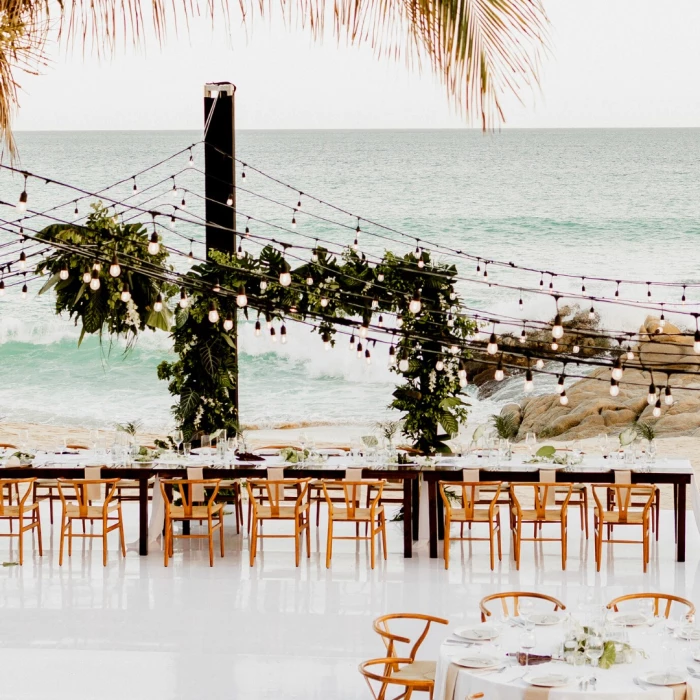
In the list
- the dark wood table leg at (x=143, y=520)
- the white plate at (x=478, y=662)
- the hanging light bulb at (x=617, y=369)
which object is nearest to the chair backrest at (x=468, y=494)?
the hanging light bulb at (x=617, y=369)

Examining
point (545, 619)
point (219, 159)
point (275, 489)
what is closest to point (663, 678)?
point (545, 619)

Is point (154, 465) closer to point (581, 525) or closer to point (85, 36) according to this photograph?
point (581, 525)

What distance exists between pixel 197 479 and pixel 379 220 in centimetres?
1913

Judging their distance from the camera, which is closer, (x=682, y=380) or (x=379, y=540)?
(x=379, y=540)

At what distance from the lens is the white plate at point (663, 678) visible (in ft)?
15.9

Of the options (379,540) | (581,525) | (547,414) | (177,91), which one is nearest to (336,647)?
(379,540)

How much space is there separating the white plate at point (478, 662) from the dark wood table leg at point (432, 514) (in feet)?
15.2

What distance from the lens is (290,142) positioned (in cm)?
2919

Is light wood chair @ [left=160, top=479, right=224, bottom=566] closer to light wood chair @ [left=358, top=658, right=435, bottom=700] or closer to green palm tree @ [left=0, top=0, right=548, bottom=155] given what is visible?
light wood chair @ [left=358, top=658, right=435, bottom=700]

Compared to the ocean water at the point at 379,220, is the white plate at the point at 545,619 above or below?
below

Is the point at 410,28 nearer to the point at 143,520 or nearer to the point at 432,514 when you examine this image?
the point at 432,514

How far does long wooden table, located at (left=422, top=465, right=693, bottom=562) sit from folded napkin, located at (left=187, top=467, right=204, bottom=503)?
2.06 meters

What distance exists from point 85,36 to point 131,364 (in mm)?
24458

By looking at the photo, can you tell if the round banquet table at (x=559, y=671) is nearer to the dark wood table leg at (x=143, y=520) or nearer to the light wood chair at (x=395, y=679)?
the light wood chair at (x=395, y=679)
